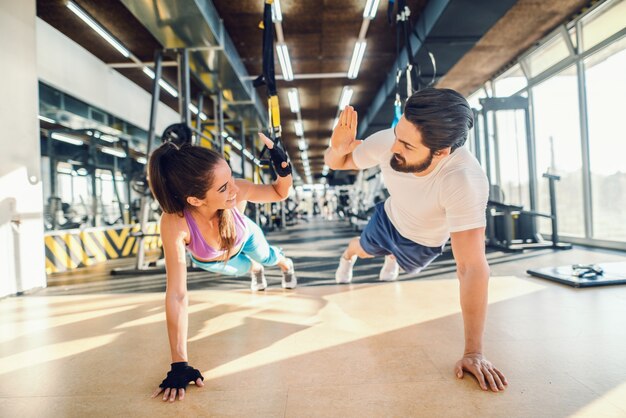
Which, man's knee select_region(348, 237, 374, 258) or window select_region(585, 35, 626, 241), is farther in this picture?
window select_region(585, 35, 626, 241)

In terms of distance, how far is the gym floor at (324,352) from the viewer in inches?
50.6

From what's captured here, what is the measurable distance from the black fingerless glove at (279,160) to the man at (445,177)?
0.20m

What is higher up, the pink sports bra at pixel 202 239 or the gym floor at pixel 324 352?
the pink sports bra at pixel 202 239

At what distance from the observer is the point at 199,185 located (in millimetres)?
1548

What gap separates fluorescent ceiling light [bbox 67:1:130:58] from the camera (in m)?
4.64

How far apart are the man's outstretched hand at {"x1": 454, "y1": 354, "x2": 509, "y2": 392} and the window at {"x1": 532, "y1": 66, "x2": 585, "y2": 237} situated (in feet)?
16.2

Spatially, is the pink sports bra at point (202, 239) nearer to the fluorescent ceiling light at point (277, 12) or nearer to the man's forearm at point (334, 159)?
the man's forearm at point (334, 159)

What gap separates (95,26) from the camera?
16.3 ft

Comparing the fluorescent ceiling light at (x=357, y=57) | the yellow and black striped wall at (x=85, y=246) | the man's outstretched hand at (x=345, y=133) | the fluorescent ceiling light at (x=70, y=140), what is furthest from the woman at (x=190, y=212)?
the fluorescent ceiling light at (x=70, y=140)

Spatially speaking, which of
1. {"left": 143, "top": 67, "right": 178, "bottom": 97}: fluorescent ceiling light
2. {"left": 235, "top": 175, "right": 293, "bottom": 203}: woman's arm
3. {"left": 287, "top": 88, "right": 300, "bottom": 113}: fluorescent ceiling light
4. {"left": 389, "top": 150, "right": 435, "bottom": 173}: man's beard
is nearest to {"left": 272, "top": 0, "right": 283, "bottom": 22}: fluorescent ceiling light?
{"left": 143, "top": 67, "right": 178, "bottom": 97}: fluorescent ceiling light

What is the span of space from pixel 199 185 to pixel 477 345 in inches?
45.4

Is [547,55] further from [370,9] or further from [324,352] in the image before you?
[324,352]

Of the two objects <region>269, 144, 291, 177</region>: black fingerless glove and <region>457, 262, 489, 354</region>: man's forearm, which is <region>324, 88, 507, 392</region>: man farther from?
<region>269, 144, 291, 177</region>: black fingerless glove

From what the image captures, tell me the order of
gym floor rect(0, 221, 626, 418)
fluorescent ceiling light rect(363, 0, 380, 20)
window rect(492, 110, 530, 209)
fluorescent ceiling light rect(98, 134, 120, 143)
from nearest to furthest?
gym floor rect(0, 221, 626, 418)
fluorescent ceiling light rect(363, 0, 380, 20)
window rect(492, 110, 530, 209)
fluorescent ceiling light rect(98, 134, 120, 143)
